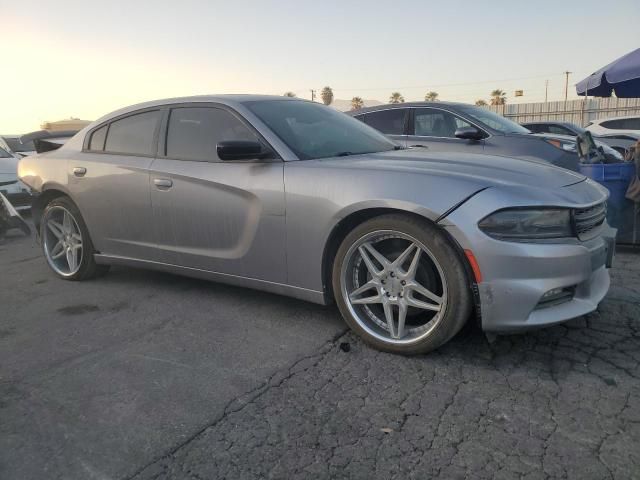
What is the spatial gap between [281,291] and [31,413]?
1.52 m

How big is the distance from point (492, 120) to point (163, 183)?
4.64m

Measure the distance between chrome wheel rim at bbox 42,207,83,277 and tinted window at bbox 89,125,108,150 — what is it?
2.06ft

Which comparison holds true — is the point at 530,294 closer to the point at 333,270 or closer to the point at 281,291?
the point at 333,270

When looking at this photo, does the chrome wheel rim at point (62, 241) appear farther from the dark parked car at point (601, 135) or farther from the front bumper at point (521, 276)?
the dark parked car at point (601, 135)

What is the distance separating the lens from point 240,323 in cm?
350

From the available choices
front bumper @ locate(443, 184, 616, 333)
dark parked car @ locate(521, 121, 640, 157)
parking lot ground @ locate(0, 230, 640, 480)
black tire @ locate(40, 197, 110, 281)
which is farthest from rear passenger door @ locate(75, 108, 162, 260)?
dark parked car @ locate(521, 121, 640, 157)

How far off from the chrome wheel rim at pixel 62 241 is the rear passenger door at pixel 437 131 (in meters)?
4.09

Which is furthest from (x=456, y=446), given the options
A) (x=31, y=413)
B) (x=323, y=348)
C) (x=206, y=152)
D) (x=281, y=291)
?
(x=206, y=152)

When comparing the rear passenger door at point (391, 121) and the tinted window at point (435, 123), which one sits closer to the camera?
the tinted window at point (435, 123)

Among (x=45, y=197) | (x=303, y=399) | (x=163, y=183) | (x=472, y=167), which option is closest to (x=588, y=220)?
(x=472, y=167)

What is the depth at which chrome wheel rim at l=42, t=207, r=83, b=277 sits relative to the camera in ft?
15.3

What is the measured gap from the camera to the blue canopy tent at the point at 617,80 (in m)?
6.59

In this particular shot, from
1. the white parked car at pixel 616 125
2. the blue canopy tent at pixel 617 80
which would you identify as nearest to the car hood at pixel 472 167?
the blue canopy tent at pixel 617 80

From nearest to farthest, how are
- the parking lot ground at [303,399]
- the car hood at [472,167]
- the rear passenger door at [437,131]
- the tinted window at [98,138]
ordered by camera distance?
the parking lot ground at [303,399]
the car hood at [472,167]
the tinted window at [98,138]
the rear passenger door at [437,131]
